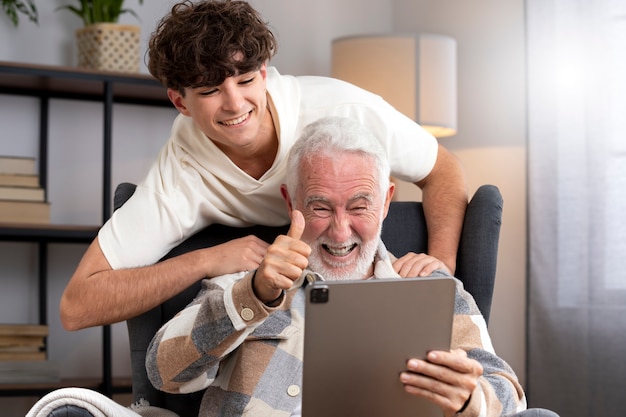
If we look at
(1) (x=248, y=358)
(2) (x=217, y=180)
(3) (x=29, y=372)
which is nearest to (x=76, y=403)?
(1) (x=248, y=358)

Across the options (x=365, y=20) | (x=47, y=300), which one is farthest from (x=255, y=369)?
(x=365, y=20)

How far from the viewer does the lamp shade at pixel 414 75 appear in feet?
11.4

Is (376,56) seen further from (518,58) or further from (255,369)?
(255,369)

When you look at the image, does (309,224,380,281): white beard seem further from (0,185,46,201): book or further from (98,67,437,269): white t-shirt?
(0,185,46,201): book

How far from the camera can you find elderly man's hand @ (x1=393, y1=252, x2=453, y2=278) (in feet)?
6.47

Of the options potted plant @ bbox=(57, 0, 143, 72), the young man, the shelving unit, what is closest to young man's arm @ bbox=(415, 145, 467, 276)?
the young man

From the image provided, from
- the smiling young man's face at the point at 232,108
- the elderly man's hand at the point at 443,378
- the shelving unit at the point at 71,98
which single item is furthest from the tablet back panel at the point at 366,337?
the shelving unit at the point at 71,98

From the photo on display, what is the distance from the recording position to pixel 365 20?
13.7 ft

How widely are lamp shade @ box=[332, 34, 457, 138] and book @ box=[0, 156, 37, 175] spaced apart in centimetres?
121

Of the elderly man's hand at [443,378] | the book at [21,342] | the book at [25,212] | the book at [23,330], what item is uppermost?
the book at [25,212]

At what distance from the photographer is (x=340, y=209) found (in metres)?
1.85

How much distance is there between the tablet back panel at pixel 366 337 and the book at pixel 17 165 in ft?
6.91

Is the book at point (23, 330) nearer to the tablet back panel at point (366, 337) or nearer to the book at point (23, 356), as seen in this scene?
the book at point (23, 356)

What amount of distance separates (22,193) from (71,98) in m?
0.53
